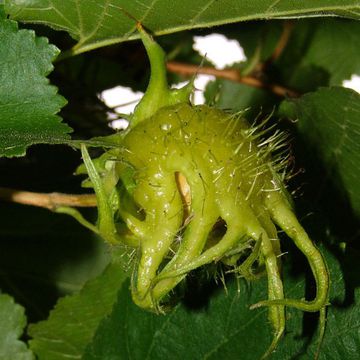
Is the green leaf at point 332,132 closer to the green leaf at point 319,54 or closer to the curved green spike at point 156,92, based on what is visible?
the curved green spike at point 156,92

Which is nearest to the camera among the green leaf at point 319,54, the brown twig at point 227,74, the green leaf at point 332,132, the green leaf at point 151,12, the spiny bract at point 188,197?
the spiny bract at point 188,197

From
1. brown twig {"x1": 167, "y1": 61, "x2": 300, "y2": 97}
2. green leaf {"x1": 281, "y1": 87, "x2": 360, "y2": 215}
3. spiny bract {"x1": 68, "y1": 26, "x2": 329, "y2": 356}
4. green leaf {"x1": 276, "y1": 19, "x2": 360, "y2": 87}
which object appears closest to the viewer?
spiny bract {"x1": 68, "y1": 26, "x2": 329, "y2": 356}

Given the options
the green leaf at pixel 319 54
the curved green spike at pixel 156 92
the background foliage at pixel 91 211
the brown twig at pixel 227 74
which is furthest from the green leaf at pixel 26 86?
the green leaf at pixel 319 54

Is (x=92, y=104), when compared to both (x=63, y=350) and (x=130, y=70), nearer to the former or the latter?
(x=130, y=70)

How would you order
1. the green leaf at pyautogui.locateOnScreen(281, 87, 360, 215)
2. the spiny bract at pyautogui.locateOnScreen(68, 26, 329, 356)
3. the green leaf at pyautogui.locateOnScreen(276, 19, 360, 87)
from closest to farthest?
the spiny bract at pyautogui.locateOnScreen(68, 26, 329, 356), the green leaf at pyautogui.locateOnScreen(281, 87, 360, 215), the green leaf at pyautogui.locateOnScreen(276, 19, 360, 87)

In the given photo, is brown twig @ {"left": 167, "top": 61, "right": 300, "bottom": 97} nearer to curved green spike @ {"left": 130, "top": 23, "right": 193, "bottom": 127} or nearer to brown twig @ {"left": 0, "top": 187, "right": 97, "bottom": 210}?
brown twig @ {"left": 0, "top": 187, "right": 97, "bottom": 210}

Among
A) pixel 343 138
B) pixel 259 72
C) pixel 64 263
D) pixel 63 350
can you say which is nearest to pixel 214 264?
pixel 343 138

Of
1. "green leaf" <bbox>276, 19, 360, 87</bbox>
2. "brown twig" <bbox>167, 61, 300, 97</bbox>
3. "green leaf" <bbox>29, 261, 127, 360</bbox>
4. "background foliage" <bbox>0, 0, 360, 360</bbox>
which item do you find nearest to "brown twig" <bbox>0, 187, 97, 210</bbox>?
"background foliage" <bbox>0, 0, 360, 360</bbox>
